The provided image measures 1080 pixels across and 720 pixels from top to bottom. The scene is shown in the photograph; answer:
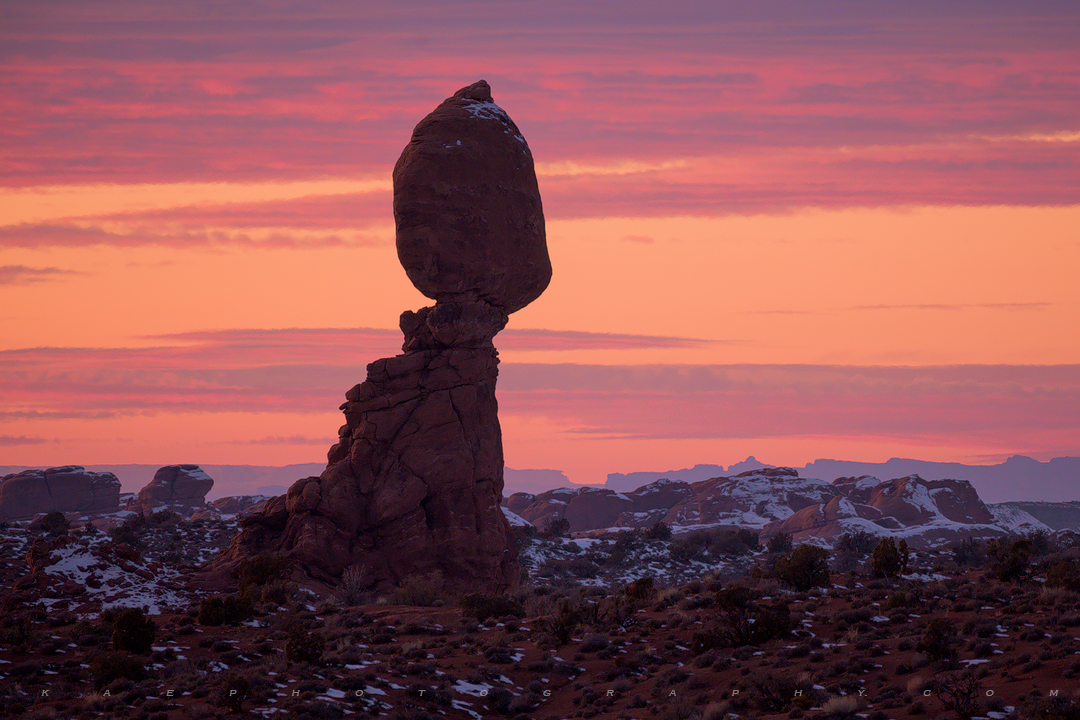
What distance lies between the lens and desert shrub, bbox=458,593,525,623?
36.3 meters

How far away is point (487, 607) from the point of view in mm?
36500

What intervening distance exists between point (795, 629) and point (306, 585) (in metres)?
23.8

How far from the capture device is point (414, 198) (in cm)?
4906

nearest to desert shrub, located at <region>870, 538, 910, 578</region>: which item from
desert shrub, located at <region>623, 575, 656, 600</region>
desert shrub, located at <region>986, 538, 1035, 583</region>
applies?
desert shrub, located at <region>986, 538, 1035, 583</region>

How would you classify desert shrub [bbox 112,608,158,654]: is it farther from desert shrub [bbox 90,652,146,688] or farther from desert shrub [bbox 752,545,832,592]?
desert shrub [bbox 752,545,832,592]

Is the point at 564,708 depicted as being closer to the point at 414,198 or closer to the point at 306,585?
the point at 306,585

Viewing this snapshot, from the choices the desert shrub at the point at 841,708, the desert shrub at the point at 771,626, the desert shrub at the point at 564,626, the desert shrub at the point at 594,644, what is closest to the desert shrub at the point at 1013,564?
the desert shrub at the point at 771,626

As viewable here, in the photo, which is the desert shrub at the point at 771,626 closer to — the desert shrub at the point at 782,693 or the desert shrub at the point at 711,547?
the desert shrub at the point at 782,693

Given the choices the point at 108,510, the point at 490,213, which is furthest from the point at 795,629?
the point at 108,510

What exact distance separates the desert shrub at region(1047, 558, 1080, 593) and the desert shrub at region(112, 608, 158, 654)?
29.8m

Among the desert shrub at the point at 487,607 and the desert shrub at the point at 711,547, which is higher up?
the desert shrub at the point at 487,607

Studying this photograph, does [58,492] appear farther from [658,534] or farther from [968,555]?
[968,555]

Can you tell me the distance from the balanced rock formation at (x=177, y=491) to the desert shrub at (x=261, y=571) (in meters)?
74.0

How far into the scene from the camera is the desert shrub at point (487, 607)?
36312mm
